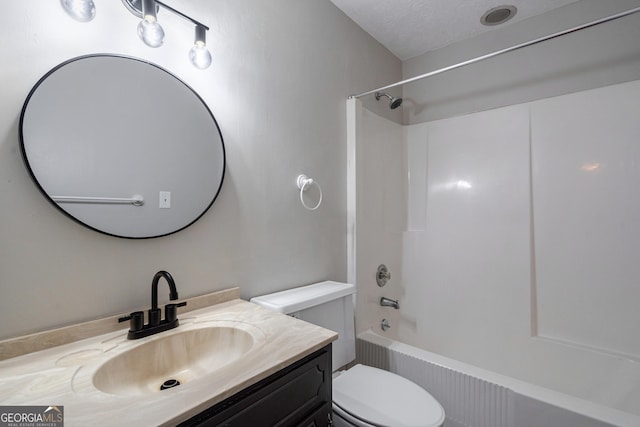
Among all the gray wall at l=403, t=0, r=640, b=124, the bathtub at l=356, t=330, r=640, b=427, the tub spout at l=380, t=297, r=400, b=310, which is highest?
the gray wall at l=403, t=0, r=640, b=124

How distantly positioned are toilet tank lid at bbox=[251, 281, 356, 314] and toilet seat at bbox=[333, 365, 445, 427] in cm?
39

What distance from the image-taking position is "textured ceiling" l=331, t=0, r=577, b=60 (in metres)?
1.76

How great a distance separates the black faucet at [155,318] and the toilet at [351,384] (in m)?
0.38

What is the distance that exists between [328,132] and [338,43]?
23.3 inches

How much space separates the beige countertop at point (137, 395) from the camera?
55 cm

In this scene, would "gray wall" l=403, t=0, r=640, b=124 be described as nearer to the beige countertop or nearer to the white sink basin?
the beige countertop

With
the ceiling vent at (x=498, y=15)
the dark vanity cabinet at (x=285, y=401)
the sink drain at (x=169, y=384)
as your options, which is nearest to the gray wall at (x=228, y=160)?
the sink drain at (x=169, y=384)

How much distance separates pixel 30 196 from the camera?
804 mm

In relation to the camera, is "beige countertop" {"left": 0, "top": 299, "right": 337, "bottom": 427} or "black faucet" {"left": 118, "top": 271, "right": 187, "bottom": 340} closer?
"beige countertop" {"left": 0, "top": 299, "right": 337, "bottom": 427}

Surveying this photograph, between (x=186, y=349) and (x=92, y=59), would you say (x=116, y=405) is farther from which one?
Result: (x=92, y=59)

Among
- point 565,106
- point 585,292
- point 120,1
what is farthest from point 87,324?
point 565,106

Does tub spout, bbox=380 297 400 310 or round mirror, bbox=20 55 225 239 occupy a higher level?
round mirror, bbox=20 55 225 239

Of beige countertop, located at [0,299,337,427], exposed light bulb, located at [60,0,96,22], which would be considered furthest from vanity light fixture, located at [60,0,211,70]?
beige countertop, located at [0,299,337,427]

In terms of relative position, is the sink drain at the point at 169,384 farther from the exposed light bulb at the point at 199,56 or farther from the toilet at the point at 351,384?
the exposed light bulb at the point at 199,56
